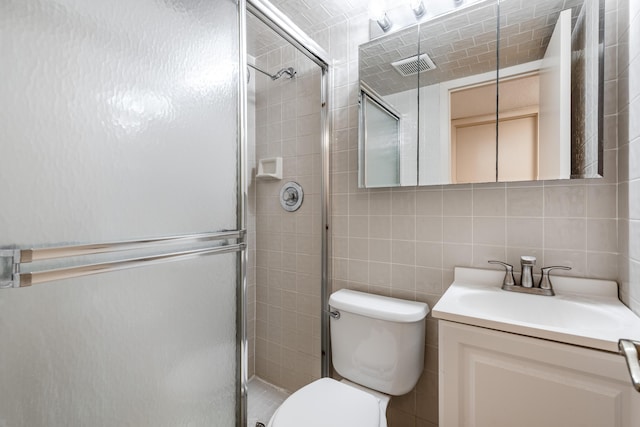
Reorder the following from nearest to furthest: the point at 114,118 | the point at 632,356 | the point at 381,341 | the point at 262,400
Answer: the point at 632,356 < the point at 114,118 < the point at 381,341 < the point at 262,400

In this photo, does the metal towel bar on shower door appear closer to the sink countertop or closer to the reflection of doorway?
the sink countertop

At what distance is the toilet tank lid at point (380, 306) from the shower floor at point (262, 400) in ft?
2.76

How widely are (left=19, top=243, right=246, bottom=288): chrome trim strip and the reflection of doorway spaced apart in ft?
3.44

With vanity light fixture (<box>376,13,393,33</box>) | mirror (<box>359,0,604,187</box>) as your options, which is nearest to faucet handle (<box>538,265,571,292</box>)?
mirror (<box>359,0,604,187</box>)

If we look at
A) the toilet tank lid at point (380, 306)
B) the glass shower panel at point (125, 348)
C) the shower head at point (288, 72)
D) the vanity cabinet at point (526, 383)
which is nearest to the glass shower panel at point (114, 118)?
the glass shower panel at point (125, 348)

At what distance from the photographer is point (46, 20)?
59 cm

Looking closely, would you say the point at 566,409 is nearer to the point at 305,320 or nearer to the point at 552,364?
the point at 552,364

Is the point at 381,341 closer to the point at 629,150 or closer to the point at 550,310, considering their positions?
the point at 550,310

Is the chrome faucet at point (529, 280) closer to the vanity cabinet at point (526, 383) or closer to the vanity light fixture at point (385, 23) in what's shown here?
the vanity cabinet at point (526, 383)

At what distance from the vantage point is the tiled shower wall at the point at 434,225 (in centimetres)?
102

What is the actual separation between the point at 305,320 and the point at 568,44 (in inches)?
68.2

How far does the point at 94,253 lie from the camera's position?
662 millimetres

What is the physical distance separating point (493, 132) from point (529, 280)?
582 millimetres

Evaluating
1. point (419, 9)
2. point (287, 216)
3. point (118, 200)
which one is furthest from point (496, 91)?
point (118, 200)
